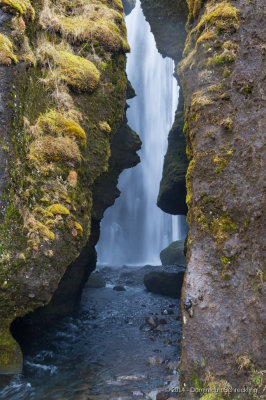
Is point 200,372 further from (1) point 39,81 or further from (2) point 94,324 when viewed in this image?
(2) point 94,324

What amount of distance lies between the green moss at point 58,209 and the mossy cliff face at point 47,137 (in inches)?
0.9

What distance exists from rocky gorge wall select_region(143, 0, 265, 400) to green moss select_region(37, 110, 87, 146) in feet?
9.80

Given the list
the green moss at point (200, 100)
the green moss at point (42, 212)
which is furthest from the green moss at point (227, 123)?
the green moss at point (42, 212)

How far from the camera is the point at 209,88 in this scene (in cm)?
746

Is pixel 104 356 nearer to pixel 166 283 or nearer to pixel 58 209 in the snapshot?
pixel 58 209

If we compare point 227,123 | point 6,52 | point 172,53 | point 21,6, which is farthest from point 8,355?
point 172,53

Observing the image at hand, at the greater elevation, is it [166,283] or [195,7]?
[195,7]

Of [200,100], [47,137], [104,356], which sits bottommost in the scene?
[104,356]

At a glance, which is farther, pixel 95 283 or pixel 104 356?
pixel 95 283

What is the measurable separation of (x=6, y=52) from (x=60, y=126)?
200cm

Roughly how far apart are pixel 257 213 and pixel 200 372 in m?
3.26

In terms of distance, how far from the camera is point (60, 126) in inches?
297

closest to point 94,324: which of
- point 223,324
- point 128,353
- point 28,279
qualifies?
point 128,353

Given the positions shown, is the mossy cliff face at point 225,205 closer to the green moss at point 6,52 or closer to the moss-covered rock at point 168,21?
the green moss at point 6,52
